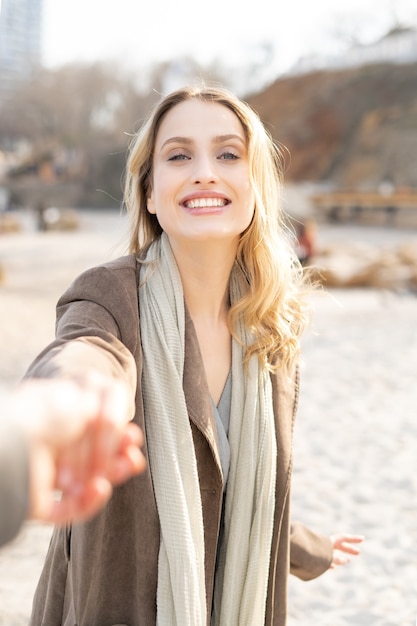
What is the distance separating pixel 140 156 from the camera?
173 cm

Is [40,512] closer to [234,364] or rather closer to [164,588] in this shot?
[164,588]

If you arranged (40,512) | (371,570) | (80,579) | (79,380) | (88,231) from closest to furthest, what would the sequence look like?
(40,512) → (79,380) → (80,579) → (371,570) → (88,231)

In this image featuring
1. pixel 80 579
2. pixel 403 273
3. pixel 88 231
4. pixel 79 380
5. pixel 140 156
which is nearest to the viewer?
pixel 79 380

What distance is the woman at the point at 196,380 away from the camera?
145cm

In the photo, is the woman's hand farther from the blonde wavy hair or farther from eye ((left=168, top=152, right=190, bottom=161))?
eye ((left=168, top=152, right=190, bottom=161))

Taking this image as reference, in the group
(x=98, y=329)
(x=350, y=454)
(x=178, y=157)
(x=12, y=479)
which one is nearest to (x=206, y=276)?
(x=178, y=157)

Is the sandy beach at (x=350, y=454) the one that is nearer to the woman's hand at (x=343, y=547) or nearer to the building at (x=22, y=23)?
the woman's hand at (x=343, y=547)

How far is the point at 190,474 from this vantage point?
146 centimetres

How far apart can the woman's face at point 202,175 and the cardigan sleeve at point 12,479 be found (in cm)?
97

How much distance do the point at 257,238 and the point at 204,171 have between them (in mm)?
274

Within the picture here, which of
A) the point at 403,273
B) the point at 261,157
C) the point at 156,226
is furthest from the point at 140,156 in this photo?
the point at 403,273

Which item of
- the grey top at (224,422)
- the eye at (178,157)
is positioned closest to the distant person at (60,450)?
the grey top at (224,422)

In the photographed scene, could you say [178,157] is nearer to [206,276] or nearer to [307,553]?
[206,276]

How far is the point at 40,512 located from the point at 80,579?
86 centimetres
